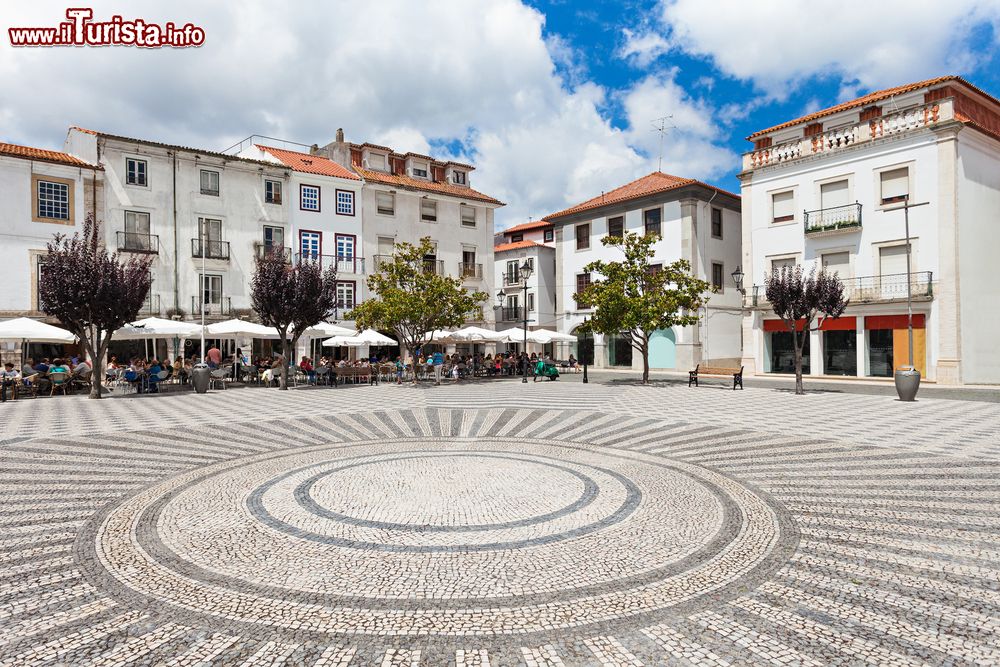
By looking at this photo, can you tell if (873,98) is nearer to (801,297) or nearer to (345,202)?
(801,297)

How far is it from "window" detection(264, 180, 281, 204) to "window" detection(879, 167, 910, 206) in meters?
30.1

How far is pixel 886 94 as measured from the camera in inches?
1037

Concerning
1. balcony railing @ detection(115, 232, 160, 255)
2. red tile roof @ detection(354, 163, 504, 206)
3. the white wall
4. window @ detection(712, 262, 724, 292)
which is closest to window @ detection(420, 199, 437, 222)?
red tile roof @ detection(354, 163, 504, 206)

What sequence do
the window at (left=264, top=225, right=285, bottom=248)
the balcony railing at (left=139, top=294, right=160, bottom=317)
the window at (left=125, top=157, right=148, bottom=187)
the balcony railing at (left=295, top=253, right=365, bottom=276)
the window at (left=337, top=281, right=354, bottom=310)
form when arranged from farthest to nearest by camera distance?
the window at (left=337, top=281, right=354, bottom=310) → the balcony railing at (left=295, top=253, right=365, bottom=276) → the window at (left=264, top=225, right=285, bottom=248) → the window at (left=125, top=157, right=148, bottom=187) → the balcony railing at (left=139, top=294, right=160, bottom=317)

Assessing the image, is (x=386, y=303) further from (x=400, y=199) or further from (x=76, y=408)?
(x=400, y=199)

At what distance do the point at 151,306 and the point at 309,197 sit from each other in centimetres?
1041

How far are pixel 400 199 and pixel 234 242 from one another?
10393mm

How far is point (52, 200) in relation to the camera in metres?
26.2

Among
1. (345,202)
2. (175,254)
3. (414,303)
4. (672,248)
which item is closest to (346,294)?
(345,202)

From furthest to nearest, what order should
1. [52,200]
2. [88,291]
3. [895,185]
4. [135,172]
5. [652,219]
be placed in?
[652,219], [135,172], [52,200], [895,185], [88,291]

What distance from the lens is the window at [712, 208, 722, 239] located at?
112 feet

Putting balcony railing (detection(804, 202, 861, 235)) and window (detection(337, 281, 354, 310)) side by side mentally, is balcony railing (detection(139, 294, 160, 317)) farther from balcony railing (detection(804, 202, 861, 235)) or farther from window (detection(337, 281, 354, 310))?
balcony railing (detection(804, 202, 861, 235))

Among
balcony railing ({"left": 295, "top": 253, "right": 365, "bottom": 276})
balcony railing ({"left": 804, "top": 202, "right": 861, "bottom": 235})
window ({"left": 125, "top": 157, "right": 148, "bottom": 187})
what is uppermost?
window ({"left": 125, "top": 157, "right": 148, "bottom": 187})

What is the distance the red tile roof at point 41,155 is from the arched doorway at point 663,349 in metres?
30.3
